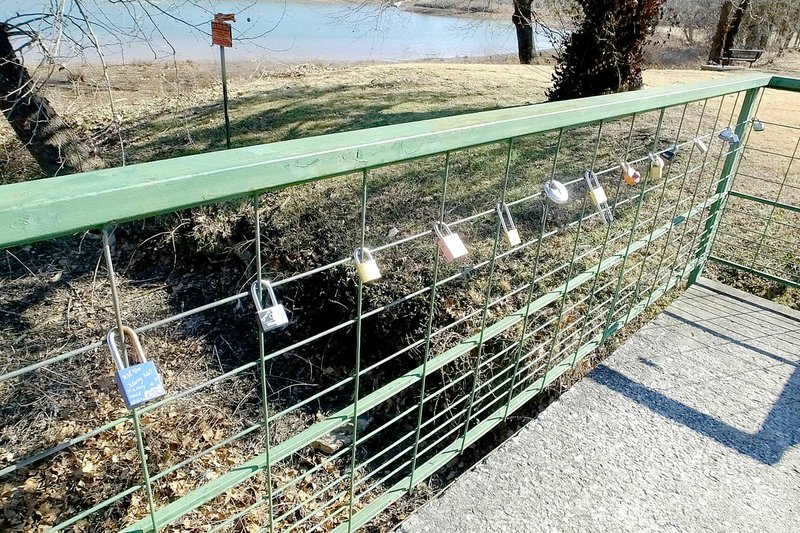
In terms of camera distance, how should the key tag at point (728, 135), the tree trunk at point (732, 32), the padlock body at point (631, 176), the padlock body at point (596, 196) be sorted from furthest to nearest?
1. the tree trunk at point (732, 32)
2. the key tag at point (728, 135)
3. the padlock body at point (631, 176)
4. the padlock body at point (596, 196)

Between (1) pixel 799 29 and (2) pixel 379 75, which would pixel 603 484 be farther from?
(1) pixel 799 29

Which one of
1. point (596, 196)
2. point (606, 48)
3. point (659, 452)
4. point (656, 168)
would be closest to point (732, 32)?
point (606, 48)

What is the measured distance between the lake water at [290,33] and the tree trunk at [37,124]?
15.7 inches

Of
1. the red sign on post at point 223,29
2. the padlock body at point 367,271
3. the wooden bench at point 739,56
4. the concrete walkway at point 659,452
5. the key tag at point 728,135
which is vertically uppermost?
the red sign on post at point 223,29

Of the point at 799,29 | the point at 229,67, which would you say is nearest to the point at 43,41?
the point at 229,67

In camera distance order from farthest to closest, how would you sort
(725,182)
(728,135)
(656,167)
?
(725,182) → (728,135) → (656,167)

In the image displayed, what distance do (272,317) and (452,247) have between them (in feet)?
1.59

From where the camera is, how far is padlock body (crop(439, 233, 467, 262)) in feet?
4.37

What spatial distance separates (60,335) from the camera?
396 cm

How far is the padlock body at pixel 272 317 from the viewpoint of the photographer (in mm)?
1042

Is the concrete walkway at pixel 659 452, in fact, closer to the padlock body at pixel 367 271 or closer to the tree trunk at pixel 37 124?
the padlock body at pixel 367 271

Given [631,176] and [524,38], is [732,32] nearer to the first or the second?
[524,38]

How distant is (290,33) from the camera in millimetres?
15234

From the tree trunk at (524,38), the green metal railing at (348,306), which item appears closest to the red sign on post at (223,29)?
the green metal railing at (348,306)
